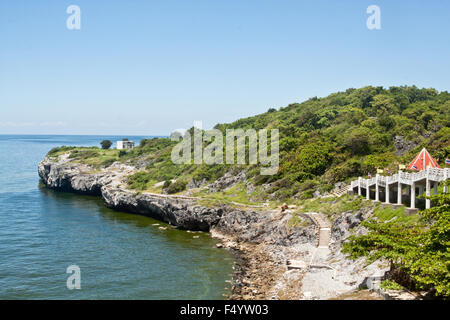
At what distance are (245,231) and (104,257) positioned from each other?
21.1m

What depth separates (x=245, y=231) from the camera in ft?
191

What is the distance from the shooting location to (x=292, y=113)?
11538 centimetres

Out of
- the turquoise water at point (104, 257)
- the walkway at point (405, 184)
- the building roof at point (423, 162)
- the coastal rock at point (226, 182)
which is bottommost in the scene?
the turquoise water at point (104, 257)

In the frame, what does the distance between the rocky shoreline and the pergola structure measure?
920 cm

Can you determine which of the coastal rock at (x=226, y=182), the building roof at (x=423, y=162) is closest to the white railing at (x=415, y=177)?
the building roof at (x=423, y=162)

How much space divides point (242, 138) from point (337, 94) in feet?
142

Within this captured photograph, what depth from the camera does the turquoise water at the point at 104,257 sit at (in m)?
40.2

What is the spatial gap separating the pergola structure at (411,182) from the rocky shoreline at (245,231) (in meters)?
9.20

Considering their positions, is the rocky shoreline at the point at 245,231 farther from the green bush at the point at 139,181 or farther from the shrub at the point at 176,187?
the shrub at the point at 176,187
